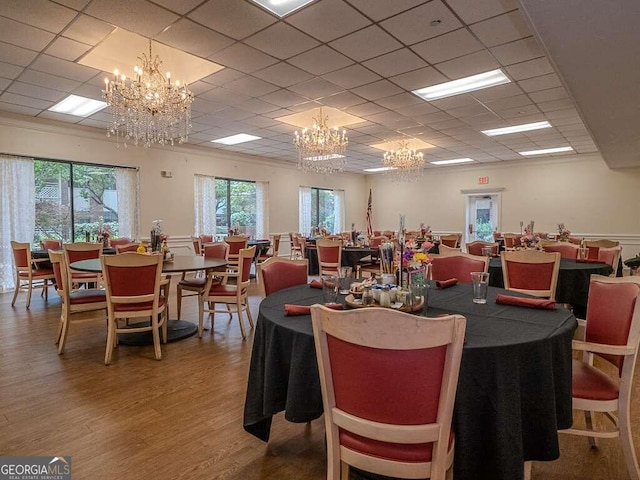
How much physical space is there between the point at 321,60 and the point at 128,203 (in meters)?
5.62

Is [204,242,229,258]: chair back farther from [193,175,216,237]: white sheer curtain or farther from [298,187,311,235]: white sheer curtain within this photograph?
[298,187,311,235]: white sheer curtain

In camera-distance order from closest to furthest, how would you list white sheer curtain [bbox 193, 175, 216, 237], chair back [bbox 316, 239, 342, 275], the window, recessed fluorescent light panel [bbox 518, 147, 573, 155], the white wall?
chair back [bbox 316, 239, 342, 275] < the white wall < white sheer curtain [bbox 193, 175, 216, 237] < recessed fluorescent light panel [bbox 518, 147, 573, 155] < the window

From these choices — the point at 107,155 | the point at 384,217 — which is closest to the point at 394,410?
the point at 107,155

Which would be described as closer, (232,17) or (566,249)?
(232,17)

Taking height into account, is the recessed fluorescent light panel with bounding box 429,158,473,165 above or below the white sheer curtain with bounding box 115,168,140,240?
above

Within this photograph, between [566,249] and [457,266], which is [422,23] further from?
[566,249]

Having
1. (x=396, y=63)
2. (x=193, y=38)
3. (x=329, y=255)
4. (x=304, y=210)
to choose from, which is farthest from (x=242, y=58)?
(x=304, y=210)

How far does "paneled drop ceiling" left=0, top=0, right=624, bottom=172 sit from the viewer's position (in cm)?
322

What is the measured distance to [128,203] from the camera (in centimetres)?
793

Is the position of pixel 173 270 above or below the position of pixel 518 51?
below

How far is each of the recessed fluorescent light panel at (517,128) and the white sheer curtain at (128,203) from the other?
23.7 ft

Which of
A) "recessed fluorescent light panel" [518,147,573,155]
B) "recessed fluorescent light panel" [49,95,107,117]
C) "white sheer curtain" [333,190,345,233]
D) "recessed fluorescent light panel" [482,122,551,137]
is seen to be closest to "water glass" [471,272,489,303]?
"recessed fluorescent light panel" [49,95,107,117]

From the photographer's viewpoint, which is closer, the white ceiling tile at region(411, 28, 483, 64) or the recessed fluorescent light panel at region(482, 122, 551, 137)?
the white ceiling tile at region(411, 28, 483, 64)

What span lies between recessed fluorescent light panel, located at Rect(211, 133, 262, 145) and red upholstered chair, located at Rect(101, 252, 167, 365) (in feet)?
16.7
